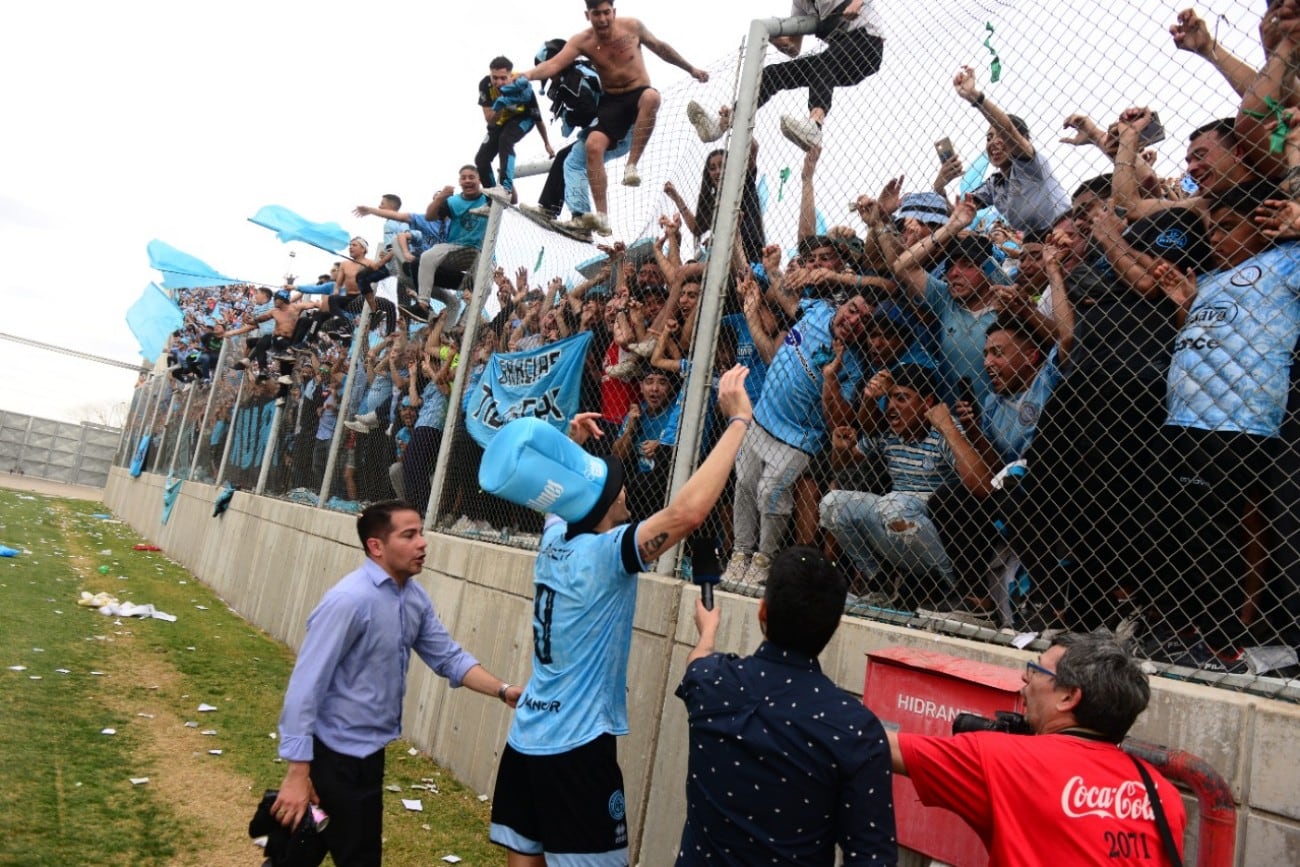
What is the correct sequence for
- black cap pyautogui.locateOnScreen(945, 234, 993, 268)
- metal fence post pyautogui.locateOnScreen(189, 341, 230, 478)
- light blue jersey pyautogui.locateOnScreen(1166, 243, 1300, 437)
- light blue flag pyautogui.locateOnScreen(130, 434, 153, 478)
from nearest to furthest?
light blue jersey pyautogui.locateOnScreen(1166, 243, 1300, 437), black cap pyautogui.locateOnScreen(945, 234, 993, 268), metal fence post pyautogui.locateOnScreen(189, 341, 230, 478), light blue flag pyautogui.locateOnScreen(130, 434, 153, 478)

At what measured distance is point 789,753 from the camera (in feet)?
7.32

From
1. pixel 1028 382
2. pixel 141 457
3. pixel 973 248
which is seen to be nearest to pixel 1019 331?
pixel 1028 382

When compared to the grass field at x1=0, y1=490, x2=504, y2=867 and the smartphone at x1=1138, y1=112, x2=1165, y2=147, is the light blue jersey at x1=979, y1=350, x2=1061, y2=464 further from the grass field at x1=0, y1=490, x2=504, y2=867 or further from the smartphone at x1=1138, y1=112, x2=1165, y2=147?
the grass field at x1=0, y1=490, x2=504, y2=867

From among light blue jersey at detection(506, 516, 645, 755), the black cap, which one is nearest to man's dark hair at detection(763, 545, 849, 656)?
light blue jersey at detection(506, 516, 645, 755)

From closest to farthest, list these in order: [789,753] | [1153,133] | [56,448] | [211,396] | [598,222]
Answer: [789,753] → [1153,133] → [598,222] → [211,396] → [56,448]

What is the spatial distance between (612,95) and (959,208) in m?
4.21

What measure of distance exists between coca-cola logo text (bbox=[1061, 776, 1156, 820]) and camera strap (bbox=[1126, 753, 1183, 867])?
0.03 ft

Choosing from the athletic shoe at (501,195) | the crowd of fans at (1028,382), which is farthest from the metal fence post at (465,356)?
the crowd of fans at (1028,382)

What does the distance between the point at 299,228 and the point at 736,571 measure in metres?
12.0

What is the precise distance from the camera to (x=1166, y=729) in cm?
256

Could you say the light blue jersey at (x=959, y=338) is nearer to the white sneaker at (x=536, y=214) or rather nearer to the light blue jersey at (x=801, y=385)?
the light blue jersey at (x=801, y=385)

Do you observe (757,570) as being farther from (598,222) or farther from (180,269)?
(180,269)

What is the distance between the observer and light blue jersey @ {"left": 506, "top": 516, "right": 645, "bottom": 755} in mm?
3232

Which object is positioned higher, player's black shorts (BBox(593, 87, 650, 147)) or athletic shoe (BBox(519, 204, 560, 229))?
player's black shorts (BBox(593, 87, 650, 147))
